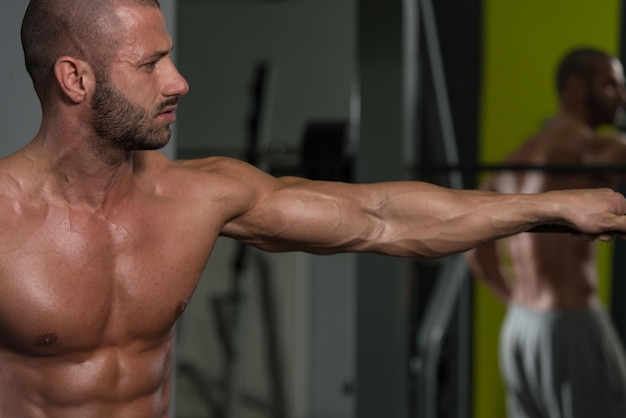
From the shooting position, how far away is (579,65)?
305 centimetres

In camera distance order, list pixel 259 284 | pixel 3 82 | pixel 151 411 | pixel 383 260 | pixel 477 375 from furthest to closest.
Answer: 1. pixel 477 375
2. pixel 259 284
3. pixel 383 260
4. pixel 3 82
5. pixel 151 411

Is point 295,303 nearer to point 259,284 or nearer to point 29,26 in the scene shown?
point 259,284

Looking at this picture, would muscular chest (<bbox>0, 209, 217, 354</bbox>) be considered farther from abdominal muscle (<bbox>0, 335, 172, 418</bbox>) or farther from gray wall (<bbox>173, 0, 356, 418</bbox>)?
gray wall (<bbox>173, 0, 356, 418</bbox>)

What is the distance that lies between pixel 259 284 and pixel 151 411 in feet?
9.28

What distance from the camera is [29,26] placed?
1.19m

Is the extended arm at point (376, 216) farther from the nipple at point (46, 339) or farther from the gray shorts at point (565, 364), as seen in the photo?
the gray shorts at point (565, 364)

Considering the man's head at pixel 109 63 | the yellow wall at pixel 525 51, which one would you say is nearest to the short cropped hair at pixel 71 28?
the man's head at pixel 109 63

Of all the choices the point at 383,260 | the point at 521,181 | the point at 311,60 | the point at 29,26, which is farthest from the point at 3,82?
the point at 311,60

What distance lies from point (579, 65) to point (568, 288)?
62cm

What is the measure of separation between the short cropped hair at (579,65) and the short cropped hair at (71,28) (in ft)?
6.78

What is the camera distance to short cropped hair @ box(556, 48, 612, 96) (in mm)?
3039

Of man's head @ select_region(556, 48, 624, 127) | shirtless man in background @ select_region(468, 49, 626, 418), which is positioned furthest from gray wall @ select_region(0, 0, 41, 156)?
man's head @ select_region(556, 48, 624, 127)

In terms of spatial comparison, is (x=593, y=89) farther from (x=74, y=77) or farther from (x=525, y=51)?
(x=74, y=77)

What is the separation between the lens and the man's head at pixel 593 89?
3027 mm
